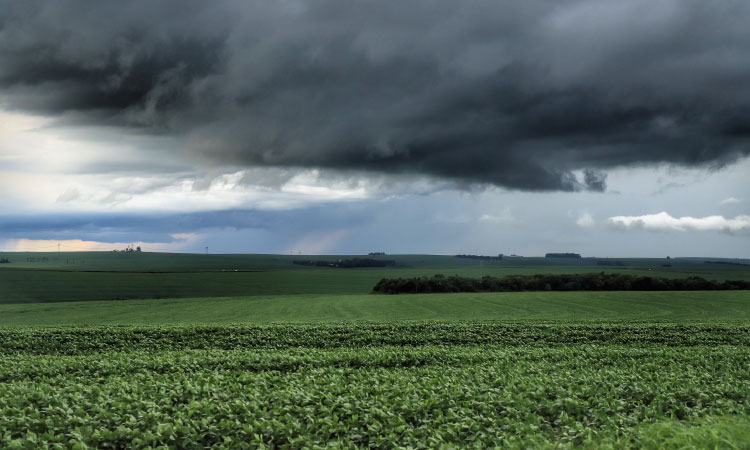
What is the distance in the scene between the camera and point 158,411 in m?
13.1

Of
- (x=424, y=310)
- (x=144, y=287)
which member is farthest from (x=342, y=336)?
(x=144, y=287)

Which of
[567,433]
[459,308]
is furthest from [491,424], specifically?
[459,308]

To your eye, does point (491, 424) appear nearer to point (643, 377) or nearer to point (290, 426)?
point (290, 426)

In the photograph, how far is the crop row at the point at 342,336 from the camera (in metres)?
28.7

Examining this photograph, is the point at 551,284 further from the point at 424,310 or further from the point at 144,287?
the point at 144,287

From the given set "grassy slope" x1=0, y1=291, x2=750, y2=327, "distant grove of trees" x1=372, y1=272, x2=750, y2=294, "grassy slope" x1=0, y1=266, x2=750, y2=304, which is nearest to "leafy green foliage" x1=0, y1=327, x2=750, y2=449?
"grassy slope" x1=0, y1=291, x2=750, y2=327

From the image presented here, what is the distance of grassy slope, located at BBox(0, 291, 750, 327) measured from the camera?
170 feet

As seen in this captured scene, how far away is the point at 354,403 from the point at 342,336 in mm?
16704

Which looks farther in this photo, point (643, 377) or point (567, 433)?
point (643, 377)

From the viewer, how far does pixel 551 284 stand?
9444 centimetres

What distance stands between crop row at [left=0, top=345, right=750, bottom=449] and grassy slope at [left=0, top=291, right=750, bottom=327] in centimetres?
2958

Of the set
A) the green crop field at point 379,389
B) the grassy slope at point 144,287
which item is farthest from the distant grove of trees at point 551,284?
the green crop field at point 379,389

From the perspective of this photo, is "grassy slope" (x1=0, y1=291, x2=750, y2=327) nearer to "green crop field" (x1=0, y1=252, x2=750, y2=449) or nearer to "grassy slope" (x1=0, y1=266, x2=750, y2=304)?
"green crop field" (x1=0, y1=252, x2=750, y2=449)

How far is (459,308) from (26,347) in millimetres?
44386
